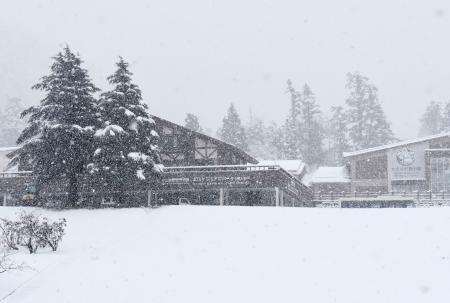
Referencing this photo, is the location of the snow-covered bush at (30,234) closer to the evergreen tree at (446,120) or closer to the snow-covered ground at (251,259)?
the snow-covered ground at (251,259)

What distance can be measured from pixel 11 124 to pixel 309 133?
5451 cm

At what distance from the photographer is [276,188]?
1280 inches

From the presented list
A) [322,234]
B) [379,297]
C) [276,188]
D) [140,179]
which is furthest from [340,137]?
[379,297]

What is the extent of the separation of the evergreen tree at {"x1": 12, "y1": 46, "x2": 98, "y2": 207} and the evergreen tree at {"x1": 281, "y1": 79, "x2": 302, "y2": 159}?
4956cm

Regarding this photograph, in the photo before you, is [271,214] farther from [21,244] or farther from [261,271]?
[21,244]

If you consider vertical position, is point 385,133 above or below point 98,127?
above

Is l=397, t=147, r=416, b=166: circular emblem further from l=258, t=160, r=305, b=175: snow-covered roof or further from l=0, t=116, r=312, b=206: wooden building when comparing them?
l=0, t=116, r=312, b=206: wooden building

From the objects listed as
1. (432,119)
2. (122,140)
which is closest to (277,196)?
(122,140)

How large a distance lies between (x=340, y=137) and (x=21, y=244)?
247ft

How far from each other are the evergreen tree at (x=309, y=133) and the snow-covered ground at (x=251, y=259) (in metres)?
63.1

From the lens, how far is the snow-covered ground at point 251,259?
14531 mm

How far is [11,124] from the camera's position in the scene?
100 meters

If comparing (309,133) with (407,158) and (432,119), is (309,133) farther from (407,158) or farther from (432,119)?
(407,158)

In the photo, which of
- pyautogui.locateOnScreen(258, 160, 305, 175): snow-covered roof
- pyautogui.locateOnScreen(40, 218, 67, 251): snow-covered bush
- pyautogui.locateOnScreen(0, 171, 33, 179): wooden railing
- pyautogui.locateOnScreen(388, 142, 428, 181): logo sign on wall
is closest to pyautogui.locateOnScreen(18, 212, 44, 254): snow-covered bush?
pyautogui.locateOnScreen(40, 218, 67, 251): snow-covered bush
